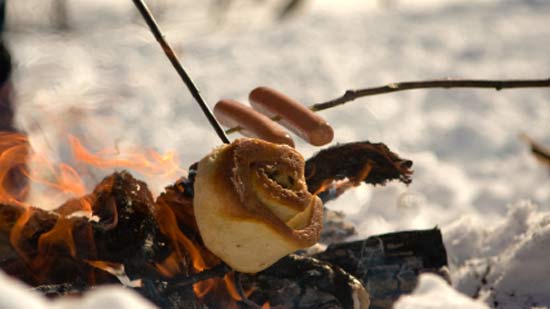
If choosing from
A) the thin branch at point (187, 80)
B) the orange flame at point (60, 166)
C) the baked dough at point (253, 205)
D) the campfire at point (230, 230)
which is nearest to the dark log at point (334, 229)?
the campfire at point (230, 230)

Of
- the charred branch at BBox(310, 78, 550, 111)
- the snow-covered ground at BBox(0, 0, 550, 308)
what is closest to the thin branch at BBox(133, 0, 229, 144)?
the charred branch at BBox(310, 78, 550, 111)

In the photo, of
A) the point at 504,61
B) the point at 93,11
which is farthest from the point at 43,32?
the point at 504,61

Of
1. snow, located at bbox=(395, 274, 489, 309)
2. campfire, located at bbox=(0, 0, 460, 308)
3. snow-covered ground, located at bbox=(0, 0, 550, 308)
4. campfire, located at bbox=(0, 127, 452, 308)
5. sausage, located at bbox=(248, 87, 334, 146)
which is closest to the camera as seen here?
snow, located at bbox=(395, 274, 489, 309)

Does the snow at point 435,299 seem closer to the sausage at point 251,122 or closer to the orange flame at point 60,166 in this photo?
the sausage at point 251,122

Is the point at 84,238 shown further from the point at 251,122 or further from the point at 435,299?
the point at 435,299

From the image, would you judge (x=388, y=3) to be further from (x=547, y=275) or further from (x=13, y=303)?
(x=13, y=303)

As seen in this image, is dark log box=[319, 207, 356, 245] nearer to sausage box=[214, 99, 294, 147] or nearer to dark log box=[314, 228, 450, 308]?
dark log box=[314, 228, 450, 308]
